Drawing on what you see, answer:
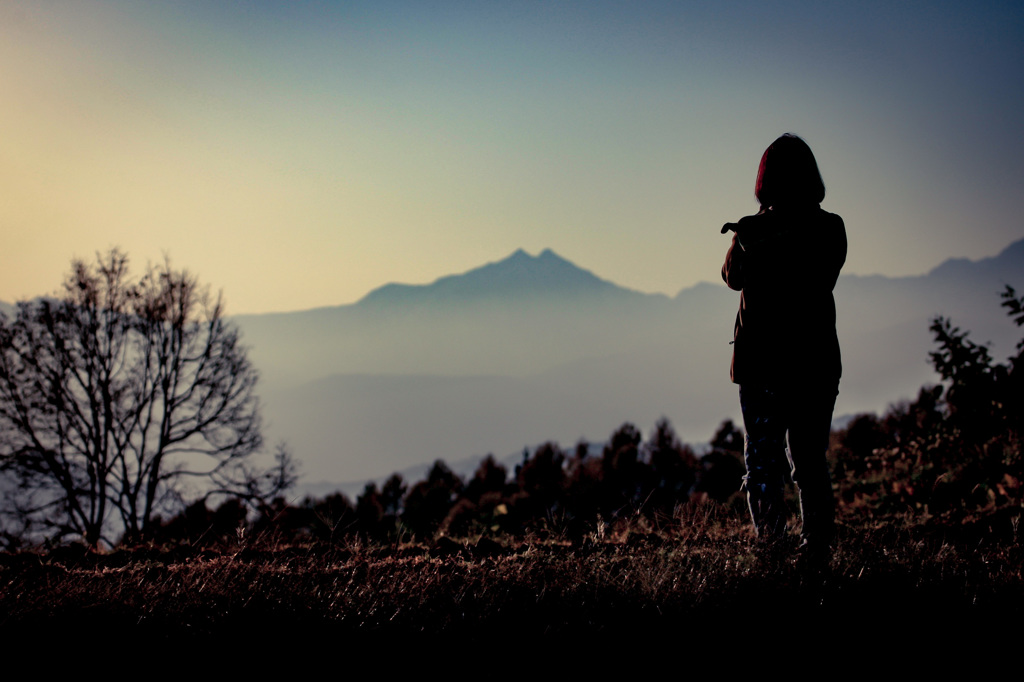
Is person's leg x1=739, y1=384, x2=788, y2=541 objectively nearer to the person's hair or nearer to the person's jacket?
the person's jacket

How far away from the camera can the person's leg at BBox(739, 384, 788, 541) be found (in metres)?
A: 3.68

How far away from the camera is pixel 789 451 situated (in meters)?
3.75

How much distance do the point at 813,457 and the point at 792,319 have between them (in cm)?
74

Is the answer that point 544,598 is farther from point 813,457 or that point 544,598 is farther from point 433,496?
point 433,496

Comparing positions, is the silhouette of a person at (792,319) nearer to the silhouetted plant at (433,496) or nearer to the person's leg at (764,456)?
the person's leg at (764,456)

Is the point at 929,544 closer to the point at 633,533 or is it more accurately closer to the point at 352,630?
the point at 633,533

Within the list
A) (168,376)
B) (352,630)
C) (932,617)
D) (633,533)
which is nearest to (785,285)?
(932,617)

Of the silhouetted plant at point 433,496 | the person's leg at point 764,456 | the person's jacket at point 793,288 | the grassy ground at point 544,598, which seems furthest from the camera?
the silhouetted plant at point 433,496

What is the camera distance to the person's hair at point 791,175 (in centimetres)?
360

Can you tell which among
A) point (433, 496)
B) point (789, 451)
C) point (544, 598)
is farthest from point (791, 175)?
point (433, 496)

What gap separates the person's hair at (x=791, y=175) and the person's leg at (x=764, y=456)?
3.35 feet

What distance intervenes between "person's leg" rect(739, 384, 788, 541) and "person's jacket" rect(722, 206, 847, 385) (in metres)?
0.13

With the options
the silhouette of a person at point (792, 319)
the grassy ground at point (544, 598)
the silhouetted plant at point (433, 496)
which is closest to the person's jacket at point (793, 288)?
the silhouette of a person at point (792, 319)

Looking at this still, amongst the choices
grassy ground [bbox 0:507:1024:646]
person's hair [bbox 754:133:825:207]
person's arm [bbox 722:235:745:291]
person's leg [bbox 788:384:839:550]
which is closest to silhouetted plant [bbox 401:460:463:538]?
grassy ground [bbox 0:507:1024:646]
